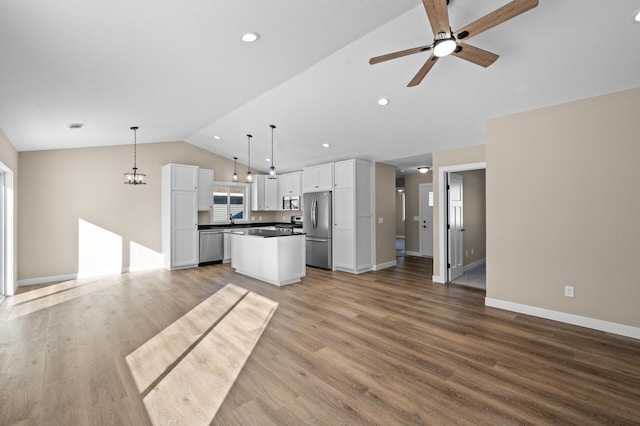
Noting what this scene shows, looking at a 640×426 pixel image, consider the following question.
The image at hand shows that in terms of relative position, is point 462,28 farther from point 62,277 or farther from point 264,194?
point 62,277

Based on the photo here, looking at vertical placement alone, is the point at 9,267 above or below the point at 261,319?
A: above

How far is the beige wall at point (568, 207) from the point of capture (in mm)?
3160

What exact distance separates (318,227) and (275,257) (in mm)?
1783

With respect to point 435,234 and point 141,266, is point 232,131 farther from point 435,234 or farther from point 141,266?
point 435,234

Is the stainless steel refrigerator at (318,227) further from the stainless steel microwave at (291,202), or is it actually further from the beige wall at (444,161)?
the beige wall at (444,161)

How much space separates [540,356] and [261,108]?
4850mm

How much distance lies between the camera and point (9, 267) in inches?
183

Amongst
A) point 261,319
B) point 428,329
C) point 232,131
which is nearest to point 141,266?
point 232,131

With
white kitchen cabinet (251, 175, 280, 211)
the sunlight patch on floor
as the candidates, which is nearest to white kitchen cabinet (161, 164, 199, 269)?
white kitchen cabinet (251, 175, 280, 211)

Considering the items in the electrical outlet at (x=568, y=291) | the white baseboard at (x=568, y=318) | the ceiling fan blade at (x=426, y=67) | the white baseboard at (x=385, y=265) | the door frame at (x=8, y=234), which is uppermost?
the ceiling fan blade at (x=426, y=67)

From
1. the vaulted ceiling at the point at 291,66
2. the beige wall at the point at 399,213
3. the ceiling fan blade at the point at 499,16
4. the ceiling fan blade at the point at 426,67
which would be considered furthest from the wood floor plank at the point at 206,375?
the beige wall at the point at 399,213

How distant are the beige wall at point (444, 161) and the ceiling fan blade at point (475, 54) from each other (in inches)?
109

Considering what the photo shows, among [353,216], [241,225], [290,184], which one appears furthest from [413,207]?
[241,225]

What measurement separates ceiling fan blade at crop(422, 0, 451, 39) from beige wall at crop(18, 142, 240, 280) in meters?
6.66
